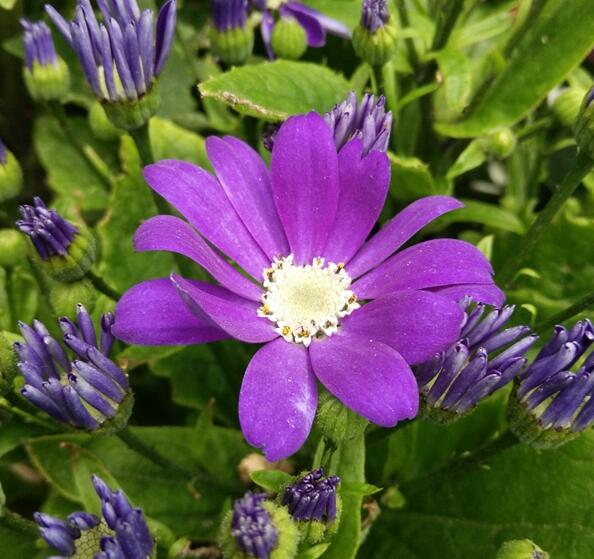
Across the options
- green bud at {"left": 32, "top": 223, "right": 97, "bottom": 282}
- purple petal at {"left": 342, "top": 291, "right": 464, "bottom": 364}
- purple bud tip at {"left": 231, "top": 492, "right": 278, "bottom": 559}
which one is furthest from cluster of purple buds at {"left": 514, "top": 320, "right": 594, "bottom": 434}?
green bud at {"left": 32, "top": 223, "right": 97, "bottom": 282}

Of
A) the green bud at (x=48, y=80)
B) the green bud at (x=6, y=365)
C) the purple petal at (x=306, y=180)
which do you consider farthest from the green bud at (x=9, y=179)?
the purple petal at (x=306, y=180)

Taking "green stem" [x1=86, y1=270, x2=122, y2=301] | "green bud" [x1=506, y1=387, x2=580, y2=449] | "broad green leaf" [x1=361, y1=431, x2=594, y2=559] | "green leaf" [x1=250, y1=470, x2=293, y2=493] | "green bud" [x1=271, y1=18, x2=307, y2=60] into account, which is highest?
"green bud" [x1=271, y1=18, x2=307, y2=60]

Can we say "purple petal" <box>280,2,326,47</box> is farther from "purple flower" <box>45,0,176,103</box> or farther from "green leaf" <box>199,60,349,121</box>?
"purple flower" <box>45,0,176,103</box>

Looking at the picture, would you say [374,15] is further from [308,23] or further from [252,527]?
[252,527]

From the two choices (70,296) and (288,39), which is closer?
(70,296)

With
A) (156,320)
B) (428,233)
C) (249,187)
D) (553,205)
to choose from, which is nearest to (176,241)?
(156,320)

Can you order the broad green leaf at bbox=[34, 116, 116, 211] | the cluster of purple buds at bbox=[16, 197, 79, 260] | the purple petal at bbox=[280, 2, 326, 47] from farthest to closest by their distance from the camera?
the broad green leaf at bbox=[34, 116, 116, 211]
the purple petal at bbox=[280, 2, 326, 47]
the cluster of purple buds at bbox=[16, 197, 79, 260]

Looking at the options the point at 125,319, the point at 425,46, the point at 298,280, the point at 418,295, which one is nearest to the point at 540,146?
the point at 425,46
